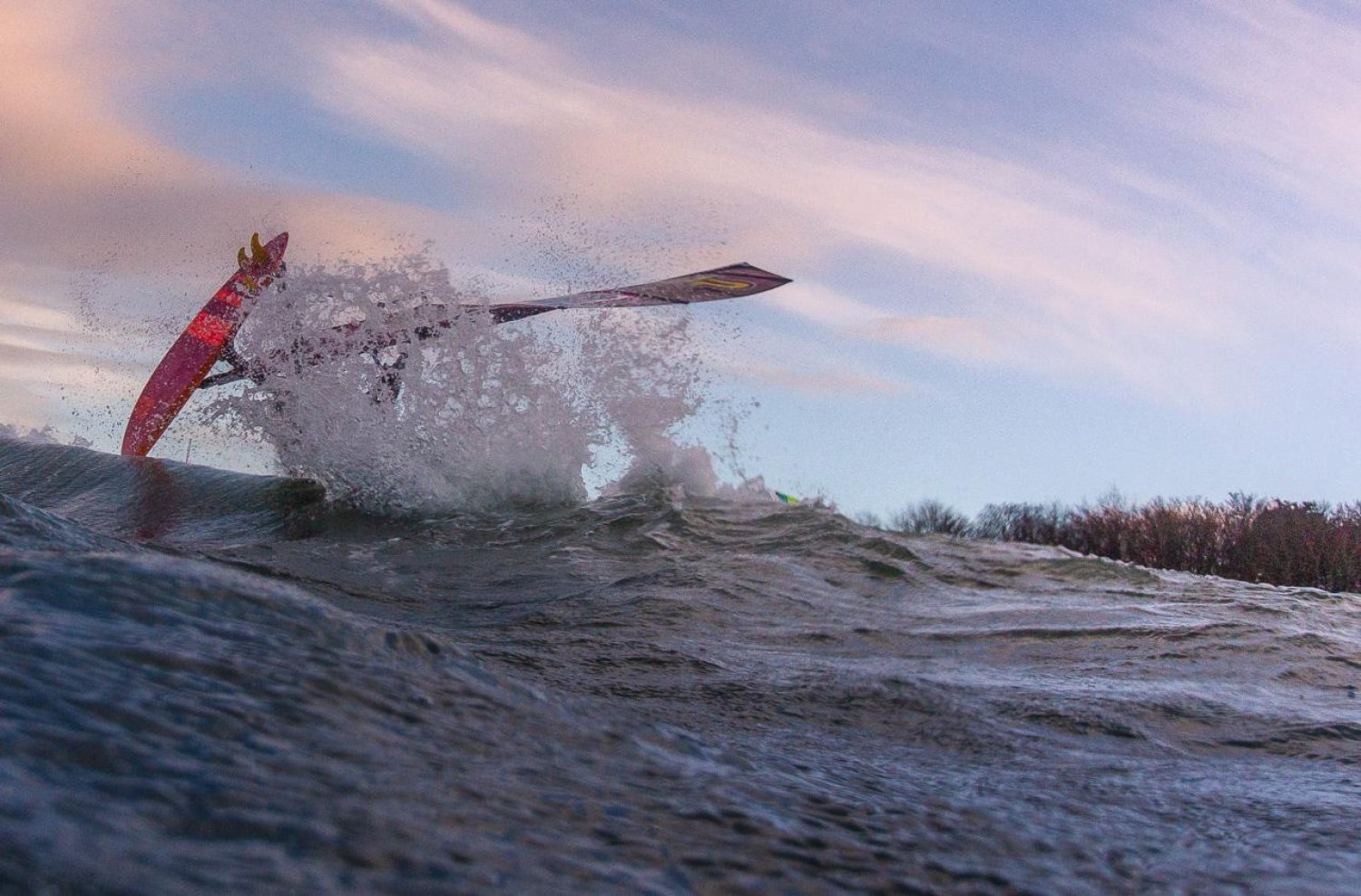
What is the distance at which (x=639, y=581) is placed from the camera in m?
5.77

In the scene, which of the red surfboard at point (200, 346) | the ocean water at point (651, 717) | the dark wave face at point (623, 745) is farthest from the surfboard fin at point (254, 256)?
the dark wave face at point (623, 745)

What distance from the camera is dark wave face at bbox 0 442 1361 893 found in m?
1.24

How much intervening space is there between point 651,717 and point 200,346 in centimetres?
955

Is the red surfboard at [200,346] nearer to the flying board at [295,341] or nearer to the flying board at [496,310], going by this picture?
the flying board at [295,341]

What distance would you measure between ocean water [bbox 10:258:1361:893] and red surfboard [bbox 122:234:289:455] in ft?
11.5

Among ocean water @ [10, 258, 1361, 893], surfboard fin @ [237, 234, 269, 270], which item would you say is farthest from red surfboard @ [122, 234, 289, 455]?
ocean water @ [10, 258, 1361, 893]

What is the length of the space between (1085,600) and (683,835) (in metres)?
5.26

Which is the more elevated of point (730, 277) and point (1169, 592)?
point (730, 277)

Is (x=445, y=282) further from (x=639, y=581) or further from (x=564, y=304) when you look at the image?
(x=639, y=581)

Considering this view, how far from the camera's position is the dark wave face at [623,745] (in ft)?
4.07

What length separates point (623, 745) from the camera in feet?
6.21

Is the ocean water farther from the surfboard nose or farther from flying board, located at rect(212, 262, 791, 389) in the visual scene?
the surfboard nose

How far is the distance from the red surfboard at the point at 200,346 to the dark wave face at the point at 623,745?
234 inches

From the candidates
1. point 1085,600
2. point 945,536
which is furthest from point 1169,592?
point 945,536
